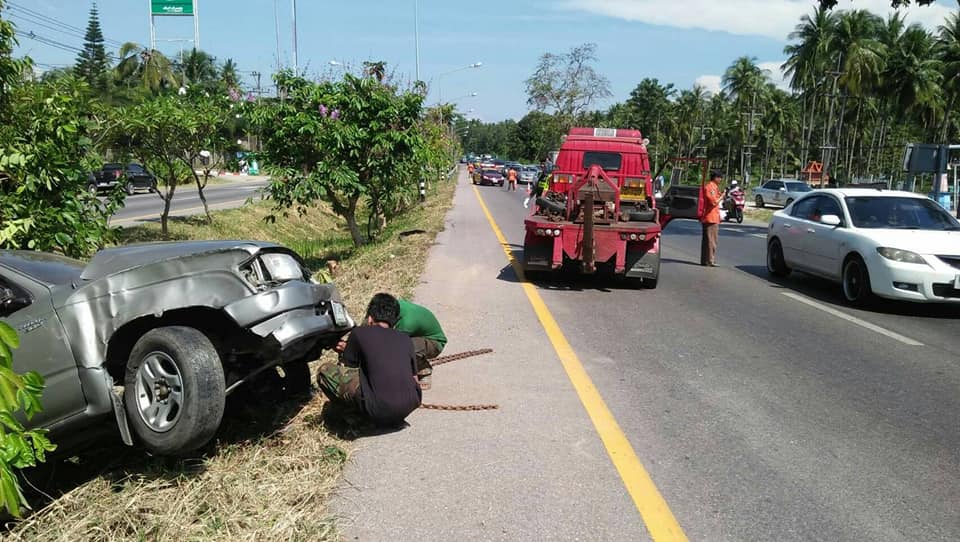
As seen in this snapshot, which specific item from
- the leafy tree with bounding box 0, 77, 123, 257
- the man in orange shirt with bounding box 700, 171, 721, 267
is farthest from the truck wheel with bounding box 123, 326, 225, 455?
the man in orange shirt with bounding box 700, 171, 721, 267

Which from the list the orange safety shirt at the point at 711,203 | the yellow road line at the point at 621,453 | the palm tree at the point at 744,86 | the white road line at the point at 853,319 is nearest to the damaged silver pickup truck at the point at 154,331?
the yellow road line at the point at 621,453

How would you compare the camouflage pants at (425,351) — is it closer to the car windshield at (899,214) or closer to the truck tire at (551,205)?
the truck tire at (551,205)

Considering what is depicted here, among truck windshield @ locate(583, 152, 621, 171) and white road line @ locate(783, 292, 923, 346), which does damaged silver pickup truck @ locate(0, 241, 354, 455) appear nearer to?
white road line @ locate(783, 292, 923, 346)

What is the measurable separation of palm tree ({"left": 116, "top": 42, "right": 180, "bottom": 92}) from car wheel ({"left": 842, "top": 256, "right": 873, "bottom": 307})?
51.4 metres

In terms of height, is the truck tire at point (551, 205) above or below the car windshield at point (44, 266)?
below

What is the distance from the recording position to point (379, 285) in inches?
410

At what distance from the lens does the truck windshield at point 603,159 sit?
45.9 feet

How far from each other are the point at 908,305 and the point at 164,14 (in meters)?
49.4

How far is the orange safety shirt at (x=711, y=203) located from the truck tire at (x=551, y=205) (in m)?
3.28

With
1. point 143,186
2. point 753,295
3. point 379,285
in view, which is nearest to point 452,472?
point 379,285

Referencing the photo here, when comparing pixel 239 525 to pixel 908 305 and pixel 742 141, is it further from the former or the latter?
pixel 742 141

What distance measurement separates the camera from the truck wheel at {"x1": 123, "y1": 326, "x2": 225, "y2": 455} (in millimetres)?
4180

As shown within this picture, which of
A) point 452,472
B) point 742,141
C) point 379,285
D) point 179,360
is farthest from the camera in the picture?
point 742,141

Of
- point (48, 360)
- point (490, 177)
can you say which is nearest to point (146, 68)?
point (490, 177)
